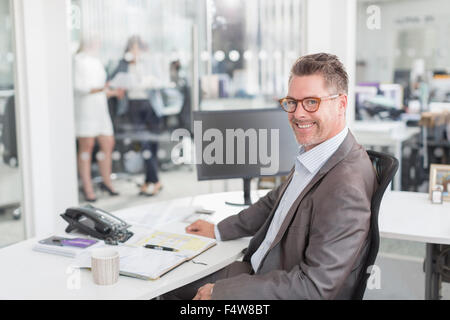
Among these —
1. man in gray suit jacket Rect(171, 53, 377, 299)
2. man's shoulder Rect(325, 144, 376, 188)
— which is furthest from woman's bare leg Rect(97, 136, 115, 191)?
man's shoulder Rect(325, 144, 376, 188)

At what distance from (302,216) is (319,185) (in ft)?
0.35

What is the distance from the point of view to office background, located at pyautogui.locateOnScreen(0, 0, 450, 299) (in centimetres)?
330

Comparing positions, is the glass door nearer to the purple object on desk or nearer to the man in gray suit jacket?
the purple object on desk

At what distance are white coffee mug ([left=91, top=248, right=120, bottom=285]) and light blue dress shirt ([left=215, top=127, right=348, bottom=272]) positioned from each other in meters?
0.48

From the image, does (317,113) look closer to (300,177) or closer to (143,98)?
(300,177)

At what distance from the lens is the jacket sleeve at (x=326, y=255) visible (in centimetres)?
136

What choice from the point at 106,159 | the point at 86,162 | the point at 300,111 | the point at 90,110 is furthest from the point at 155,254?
the point at 106,159

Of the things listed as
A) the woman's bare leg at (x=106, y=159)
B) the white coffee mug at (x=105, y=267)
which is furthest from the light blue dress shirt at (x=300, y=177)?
the woman's bare leg at (x=106, y=159)

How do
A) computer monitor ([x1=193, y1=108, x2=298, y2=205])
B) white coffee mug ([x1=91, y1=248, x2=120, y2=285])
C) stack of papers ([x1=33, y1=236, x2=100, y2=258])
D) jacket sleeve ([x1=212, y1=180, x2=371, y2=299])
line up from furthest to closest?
1. computer monitor ([x1=193, y1=108, x2=298, y2=205])
2. stack of papers ([x1=33, y1=236, x2=100, y2=258])
3. white coffee mug ([x1=91, y1=248, x2=120, y2=285])
4. jacket sleeve ([x1=212, y1=180, x2=371, y2=299])

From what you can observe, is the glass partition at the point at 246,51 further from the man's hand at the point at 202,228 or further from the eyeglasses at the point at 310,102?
the eyeglasses at the point at 310,102

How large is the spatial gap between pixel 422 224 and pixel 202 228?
0.93m

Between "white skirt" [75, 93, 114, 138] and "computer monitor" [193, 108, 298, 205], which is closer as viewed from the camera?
"computer monitor" [193, 108, 298, 205]
